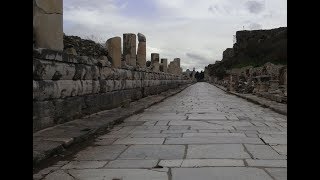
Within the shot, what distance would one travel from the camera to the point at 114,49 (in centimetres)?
1257

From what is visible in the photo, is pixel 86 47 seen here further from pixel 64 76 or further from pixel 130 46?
pixel 130 46

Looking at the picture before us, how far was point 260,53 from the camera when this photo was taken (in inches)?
2923

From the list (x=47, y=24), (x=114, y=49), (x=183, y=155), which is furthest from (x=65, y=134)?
(x=114, y=49)

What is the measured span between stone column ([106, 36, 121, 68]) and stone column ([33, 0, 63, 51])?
16.8 ft

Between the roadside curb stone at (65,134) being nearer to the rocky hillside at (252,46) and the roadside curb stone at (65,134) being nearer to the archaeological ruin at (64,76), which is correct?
the archaeological ruin at (64,76)

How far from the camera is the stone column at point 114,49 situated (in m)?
12.5

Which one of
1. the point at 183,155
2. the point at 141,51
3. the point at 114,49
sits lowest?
the point at 183,155

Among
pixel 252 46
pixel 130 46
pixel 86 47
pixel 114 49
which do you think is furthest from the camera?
pixel 252 46

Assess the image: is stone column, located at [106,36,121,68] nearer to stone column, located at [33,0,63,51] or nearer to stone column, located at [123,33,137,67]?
stone column, located at [123,33,137,67]

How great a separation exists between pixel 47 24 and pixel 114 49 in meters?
5.47

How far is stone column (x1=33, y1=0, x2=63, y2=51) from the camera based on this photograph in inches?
277

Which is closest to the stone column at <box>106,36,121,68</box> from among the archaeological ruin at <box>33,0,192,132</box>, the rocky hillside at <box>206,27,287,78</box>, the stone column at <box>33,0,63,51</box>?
the archaeological ruin at <box>33,0,192,132</box>
